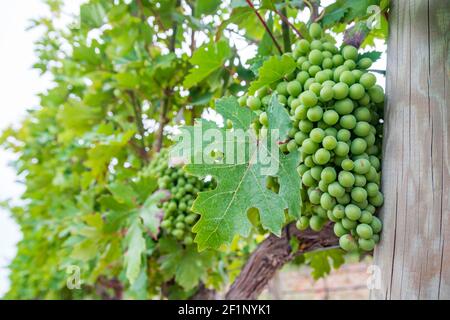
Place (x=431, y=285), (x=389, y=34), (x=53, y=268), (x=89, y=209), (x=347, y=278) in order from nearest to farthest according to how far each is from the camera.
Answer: (x=431, y=285) < (x=389, y=34) < (x=89, y=209) < (x=53, y=268) < (x=347, y=278)

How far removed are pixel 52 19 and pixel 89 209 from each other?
1.46 m

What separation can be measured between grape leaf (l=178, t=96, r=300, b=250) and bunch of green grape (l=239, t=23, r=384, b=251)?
0.04 meters

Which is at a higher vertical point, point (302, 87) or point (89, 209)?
point (302, 87)

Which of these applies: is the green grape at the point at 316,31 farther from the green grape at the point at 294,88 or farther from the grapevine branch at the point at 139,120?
the grapevine branch at the point at 139,120

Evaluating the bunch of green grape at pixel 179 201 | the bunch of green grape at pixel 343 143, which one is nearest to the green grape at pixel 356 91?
the bunch of green grape at pixel 343 143

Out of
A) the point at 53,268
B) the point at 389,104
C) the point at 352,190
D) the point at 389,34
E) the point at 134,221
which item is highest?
the point at 389,34

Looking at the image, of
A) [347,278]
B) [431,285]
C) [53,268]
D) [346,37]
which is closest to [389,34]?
[346,37]

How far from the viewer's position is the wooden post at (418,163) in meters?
0.69

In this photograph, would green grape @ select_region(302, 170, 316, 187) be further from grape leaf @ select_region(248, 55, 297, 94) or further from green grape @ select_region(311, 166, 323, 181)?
grape leaf @ select_region(248, 55, 297, 94)

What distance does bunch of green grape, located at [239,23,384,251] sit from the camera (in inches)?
29.0

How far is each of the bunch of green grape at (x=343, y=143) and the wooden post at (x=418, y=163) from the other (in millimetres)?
32

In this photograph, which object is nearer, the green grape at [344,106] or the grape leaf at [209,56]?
the green grape at [344,106]

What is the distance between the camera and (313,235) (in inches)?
53.3
